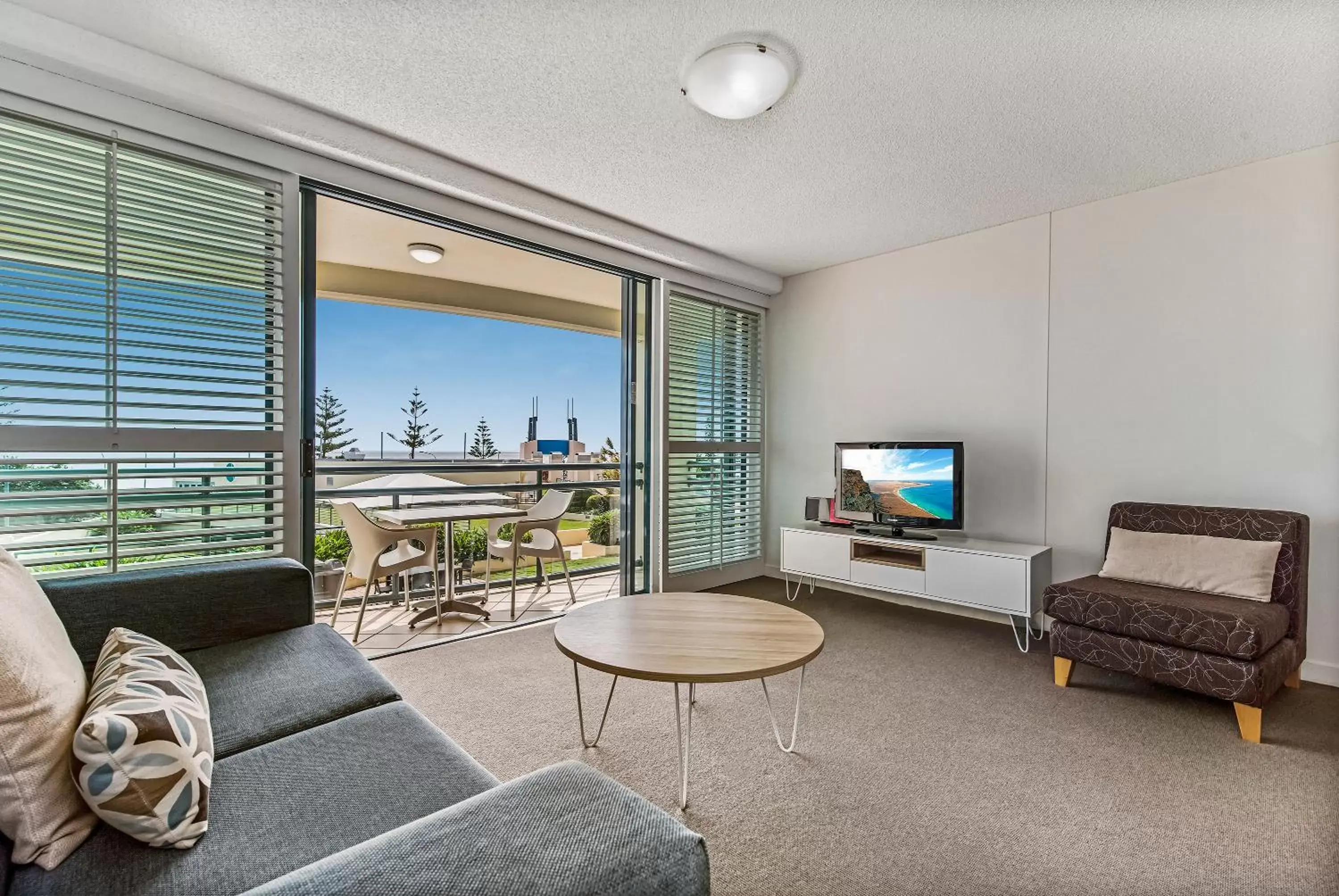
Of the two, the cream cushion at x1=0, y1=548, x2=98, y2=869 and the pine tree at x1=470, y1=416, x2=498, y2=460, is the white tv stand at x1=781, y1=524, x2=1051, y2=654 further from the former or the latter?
the cream cushion at x1=0, y1=548, x2=98, y2=869

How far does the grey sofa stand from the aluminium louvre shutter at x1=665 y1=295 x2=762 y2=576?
274 centimetres

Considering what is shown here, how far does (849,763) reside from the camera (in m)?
2.06

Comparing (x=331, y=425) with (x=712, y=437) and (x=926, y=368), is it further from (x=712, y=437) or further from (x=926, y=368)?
(x=926, y=368)

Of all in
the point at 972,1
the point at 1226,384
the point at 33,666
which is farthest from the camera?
the point at 1226,384

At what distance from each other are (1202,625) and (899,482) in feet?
5.70

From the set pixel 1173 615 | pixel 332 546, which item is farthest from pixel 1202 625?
pixel 332 546

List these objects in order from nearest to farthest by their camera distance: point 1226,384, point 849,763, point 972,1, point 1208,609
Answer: point 972,1 → point 849,763 → point 1208,609 → point 1226,384

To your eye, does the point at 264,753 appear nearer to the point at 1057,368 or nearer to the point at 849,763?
the point at 849,763

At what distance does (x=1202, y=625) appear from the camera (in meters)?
2.31

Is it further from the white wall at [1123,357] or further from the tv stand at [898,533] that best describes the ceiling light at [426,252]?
the tv stand at [898,533]

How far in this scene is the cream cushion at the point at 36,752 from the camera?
0.88 meters

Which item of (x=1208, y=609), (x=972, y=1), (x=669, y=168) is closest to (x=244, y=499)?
(x=669, y=168)

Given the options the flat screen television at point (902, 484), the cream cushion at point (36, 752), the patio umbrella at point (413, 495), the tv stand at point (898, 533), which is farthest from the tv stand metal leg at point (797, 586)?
the cream cushion at point (36, 752)

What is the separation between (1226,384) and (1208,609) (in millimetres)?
1300
